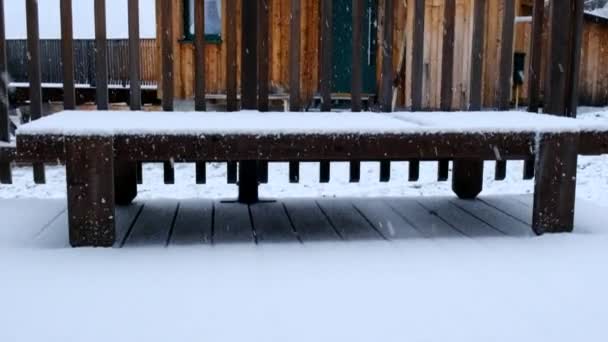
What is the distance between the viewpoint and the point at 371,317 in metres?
2.19

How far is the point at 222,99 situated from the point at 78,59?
432 inches

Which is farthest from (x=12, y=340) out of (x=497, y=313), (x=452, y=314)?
(x=497, y=313)

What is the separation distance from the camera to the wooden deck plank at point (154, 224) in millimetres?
3168

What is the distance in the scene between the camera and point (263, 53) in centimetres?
382

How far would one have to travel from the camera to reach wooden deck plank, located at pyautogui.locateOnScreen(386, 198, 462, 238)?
3.40 meters

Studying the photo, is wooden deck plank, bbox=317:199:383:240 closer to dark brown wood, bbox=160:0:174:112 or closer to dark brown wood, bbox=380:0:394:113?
dark brown wood, bbox=380:0:394:113

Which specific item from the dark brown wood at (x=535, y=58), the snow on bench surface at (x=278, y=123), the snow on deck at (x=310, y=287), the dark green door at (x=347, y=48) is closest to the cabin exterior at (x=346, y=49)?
the dark green door at (x=347, y=48)

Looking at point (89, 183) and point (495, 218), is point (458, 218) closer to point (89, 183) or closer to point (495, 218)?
point (495, 218)

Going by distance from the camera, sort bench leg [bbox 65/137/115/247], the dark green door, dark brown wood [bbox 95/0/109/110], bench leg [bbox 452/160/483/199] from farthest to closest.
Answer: the dark green door → bench leg [bbox 452/160/483/199] → dark brown wood [bbox 95/0/109/110] → bench leg [bbox 65/137/115/247]

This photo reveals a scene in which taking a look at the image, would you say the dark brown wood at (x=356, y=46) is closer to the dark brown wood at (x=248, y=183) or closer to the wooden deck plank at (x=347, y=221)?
the wooden deck plank at (x=347, y=221)

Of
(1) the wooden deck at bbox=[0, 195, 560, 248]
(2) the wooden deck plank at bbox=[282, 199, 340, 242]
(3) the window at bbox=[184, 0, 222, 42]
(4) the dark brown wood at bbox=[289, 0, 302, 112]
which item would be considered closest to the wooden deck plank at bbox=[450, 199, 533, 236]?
(1) the wooden deck at bbox=[0, 195, 560, 248]

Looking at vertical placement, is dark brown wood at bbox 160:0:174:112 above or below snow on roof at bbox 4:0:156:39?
below

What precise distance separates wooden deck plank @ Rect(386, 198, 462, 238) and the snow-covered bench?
0.43 metres

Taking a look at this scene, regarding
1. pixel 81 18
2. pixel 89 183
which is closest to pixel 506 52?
pixel 89 183
